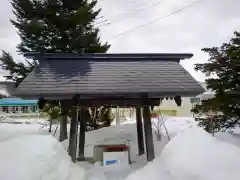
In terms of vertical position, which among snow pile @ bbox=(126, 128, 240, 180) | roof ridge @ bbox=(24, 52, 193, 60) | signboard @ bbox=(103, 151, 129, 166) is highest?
roof ridge @ bbox=(24, 52, 193, 60)

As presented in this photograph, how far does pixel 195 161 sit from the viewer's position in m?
6.14

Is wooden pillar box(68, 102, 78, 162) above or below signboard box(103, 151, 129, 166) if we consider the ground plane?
above

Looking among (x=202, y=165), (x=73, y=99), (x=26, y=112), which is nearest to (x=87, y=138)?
(x=73, y=99)

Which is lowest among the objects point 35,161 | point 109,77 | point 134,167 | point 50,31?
point 134,167

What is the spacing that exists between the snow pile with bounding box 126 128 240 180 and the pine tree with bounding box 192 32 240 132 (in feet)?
9.96

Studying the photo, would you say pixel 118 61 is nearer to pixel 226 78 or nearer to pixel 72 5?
pixel 226 78

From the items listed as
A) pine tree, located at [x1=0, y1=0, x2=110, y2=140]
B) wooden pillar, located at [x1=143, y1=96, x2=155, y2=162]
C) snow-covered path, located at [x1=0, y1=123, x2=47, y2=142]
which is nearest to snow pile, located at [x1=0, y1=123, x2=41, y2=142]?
snow-covered path, located at [x1=0, y1=123, x2=47, y2=142]

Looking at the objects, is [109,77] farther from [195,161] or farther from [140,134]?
[140,134]

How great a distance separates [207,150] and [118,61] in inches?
172

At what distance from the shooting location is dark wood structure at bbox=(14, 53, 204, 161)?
7.83m

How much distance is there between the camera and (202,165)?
591cm

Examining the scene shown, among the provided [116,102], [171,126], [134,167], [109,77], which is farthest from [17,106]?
[134,167]

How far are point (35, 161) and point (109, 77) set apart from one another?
3.44 m

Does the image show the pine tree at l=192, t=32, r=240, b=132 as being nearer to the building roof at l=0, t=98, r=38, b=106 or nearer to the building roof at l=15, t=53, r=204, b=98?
the building roof at l=15, t=53, r=204, b=98
